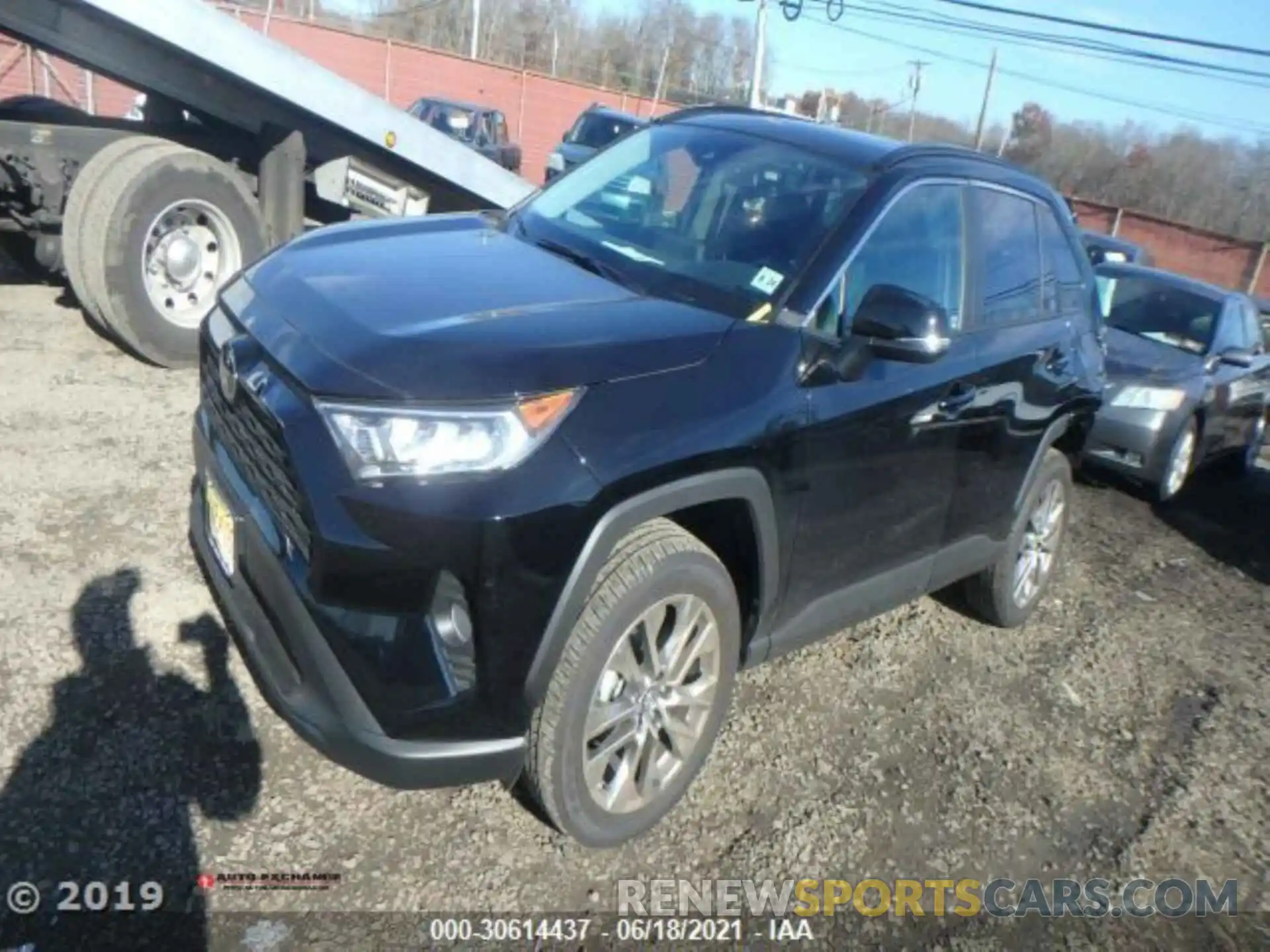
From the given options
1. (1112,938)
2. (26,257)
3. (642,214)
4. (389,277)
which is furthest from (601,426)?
(26,257)

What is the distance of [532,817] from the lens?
2.96m

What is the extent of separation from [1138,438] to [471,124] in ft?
48.5

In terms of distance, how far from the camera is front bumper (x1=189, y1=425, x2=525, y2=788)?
2.36 meters

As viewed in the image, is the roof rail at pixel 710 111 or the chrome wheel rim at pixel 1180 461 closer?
the roof rail at pixel 710 111

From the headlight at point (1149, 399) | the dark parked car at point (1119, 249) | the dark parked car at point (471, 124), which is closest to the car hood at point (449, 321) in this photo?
the headlight at point (1149, 399)

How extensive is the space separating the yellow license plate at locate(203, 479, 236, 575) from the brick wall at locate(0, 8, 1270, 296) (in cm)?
2404

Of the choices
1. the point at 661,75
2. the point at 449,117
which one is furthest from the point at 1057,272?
the point at 661,75

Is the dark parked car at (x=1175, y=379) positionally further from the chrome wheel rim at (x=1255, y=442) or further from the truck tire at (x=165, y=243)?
the truck tire at (x=165, y=243)

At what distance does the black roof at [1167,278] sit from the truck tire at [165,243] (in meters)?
6.66

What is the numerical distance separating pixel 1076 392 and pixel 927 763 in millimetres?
1892

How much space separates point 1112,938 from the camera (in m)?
2.96

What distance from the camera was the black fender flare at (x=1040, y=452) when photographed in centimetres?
427

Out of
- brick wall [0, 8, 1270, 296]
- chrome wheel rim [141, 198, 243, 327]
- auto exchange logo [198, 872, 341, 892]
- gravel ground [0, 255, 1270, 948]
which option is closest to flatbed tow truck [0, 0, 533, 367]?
chrome wheel rim [141, 198, 243, 327]

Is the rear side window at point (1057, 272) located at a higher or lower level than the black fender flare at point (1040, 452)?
higher
